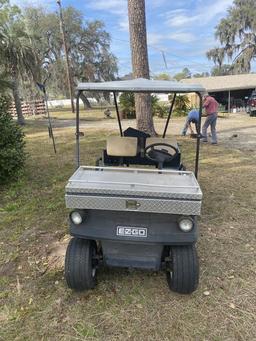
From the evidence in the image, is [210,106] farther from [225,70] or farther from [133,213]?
[225,70]

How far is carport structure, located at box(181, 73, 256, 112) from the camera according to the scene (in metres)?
24.4

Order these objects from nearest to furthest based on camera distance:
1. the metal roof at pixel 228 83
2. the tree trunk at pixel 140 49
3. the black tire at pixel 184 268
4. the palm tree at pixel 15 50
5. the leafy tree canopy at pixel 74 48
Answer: the black tire at pixel 184 268
the tree trunk at pixel 140 49
the palm tree at pixel 15 50
the metal roof at pixel 228 83
the leafy tree canopy at pixel 74 48

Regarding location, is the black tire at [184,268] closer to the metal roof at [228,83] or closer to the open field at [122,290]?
the open field at [122,290]

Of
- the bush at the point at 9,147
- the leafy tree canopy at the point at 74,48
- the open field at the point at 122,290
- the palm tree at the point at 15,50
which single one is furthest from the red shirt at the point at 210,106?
the leafy tree canopy at the point at 74,48

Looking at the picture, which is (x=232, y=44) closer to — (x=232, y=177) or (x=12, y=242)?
(x=232, y=177)

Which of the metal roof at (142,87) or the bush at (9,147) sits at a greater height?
the metal roof at (142,87)

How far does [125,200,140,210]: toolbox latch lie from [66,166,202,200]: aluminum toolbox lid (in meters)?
0.05

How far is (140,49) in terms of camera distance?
29.2 feet

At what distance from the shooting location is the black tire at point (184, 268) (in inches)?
107

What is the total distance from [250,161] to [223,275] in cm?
494

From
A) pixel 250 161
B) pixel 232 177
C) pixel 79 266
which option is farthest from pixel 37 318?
pixel 250 161

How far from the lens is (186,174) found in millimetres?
3131

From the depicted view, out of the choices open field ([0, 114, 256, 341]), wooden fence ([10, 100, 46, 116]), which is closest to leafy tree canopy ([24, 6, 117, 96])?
wooden fence ([10, 100, 46, 116])

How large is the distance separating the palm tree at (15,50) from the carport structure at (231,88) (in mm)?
11566
